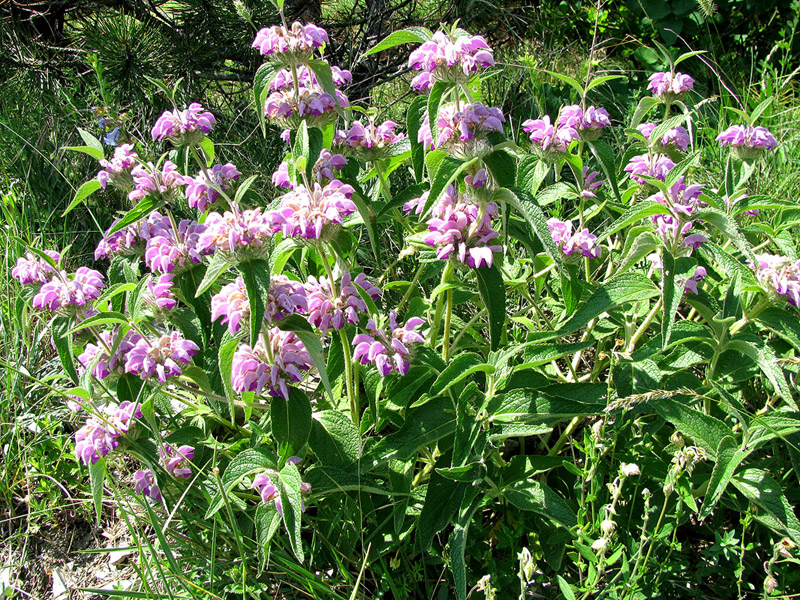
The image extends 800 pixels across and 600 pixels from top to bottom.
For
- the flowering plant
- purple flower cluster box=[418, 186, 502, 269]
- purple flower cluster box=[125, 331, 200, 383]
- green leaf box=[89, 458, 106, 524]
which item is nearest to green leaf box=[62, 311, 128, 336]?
the flowering plant

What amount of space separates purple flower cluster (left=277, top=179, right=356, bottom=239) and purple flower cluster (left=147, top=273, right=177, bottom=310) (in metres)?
0.50

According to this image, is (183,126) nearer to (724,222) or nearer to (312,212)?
(312,212)

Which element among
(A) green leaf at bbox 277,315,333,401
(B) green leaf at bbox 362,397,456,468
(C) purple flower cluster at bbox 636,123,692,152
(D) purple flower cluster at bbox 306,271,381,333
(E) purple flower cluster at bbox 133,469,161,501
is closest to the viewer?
(A) green leaf at bbox 277,315,333,401

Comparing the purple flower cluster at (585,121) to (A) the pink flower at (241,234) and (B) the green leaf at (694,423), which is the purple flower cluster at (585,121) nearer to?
(B) the green leaf at (694,423)

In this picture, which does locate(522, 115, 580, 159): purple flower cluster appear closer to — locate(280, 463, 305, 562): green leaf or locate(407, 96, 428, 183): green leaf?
locate(407, 96, 428, 183): green leaf

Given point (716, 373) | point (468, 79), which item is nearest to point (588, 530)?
point (716, 373)

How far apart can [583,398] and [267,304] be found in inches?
31.3

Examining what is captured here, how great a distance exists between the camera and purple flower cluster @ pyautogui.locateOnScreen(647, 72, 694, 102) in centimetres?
204

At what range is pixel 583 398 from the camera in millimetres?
1604

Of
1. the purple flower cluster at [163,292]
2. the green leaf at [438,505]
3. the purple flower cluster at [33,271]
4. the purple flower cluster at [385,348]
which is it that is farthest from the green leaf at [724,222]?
the purple flower cluster at [33,271]

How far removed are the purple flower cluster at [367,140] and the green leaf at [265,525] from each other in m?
1.04

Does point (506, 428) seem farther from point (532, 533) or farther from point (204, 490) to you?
point (204, 490)

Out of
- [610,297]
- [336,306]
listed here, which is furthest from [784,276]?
[336,306]

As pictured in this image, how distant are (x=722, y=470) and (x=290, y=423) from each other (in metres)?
0.98
